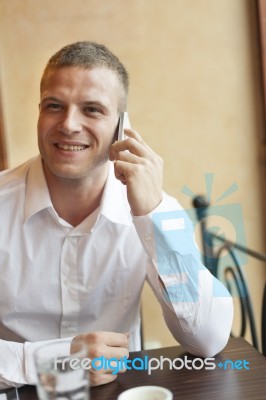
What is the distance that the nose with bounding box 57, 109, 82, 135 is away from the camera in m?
1.10

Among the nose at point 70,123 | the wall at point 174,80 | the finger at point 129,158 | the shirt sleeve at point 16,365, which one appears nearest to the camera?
the shirt sleeve at point 16,365

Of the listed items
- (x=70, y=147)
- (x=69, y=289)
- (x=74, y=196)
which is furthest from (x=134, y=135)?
(x=69, y=289)

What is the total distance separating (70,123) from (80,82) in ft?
0.30

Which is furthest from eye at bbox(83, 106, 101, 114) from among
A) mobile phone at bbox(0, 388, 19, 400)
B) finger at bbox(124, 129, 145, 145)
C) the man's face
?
mobile phone at bbox(0, 388, 19, 400)

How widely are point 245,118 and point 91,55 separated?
1.19 m

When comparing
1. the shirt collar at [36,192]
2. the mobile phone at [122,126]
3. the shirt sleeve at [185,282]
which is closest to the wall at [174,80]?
the shirt collar at [36,192]

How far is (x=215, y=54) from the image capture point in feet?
6.98

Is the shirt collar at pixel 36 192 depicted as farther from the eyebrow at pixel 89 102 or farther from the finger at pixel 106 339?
the finger at pixel 106 339

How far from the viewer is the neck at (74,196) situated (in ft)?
4.03

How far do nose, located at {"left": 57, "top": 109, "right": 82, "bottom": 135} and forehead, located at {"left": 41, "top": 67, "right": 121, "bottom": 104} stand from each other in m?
0.04

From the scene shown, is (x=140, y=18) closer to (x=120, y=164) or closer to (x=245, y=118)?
(x=245, y=118)

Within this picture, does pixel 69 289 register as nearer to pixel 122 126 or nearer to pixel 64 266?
pixel 64 266

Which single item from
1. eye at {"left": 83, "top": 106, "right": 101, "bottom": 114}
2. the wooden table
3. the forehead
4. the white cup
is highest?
the forehead

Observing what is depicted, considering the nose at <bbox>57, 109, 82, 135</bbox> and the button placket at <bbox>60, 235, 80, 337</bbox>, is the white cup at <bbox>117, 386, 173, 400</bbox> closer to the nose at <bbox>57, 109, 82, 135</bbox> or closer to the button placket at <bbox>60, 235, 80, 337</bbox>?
the button placket at <bbox>60, 235, 80, 337</bbox>
